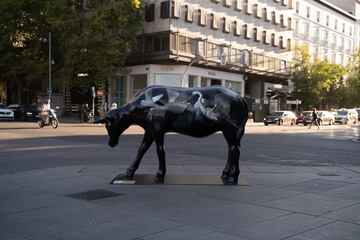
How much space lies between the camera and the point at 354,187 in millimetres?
9562

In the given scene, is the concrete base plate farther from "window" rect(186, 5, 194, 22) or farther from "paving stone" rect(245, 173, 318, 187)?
"window" rect(186, 5, 194, 22)

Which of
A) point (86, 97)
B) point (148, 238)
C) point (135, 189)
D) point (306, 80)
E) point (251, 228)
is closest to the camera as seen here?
point (148, 238)

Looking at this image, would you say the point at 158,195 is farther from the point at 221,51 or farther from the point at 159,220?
the point at 221,51

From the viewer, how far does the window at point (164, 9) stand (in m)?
49.4

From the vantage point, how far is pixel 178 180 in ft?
32.4

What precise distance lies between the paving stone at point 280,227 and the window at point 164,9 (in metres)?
44.4

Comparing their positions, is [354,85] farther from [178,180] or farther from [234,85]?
[178,180]

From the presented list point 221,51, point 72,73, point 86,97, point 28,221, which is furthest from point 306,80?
point 28,221

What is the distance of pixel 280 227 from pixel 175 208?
1.72 metres

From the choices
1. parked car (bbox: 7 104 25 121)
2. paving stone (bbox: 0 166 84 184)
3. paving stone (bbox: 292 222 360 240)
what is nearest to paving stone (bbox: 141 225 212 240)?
paving stone (bbox: 292 222 360 240)

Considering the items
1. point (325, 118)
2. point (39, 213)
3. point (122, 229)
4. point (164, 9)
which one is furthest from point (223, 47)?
point (122, 229)

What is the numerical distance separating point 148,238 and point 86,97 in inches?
2190

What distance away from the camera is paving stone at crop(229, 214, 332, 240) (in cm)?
585

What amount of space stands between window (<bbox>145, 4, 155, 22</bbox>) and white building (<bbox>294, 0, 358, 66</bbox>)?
29087 mm
